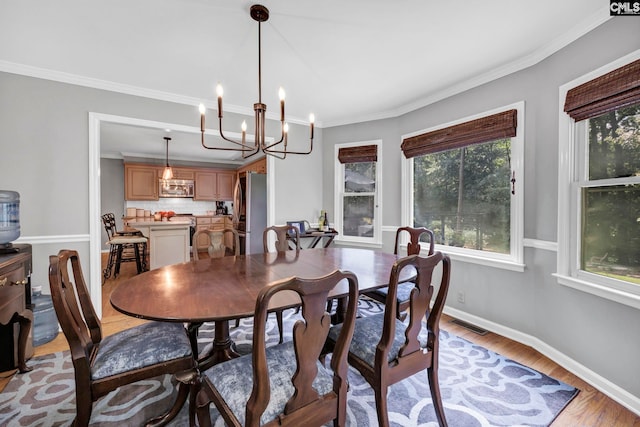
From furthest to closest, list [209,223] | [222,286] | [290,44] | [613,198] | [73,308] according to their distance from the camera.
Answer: [209,223], [290,44], [613,198], [222,286], [73,308]

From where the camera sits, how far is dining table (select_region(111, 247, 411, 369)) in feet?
4.02

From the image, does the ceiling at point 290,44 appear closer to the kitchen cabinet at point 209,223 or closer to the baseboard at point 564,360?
the baseboard at point 564,360

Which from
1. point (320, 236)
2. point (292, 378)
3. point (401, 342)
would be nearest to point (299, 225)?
point (320, 236)

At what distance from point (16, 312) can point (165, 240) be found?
2.70m

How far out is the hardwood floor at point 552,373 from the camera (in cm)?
159

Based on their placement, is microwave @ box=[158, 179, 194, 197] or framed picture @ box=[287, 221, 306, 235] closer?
framed picture @ box=[287, 221, 306, 235]

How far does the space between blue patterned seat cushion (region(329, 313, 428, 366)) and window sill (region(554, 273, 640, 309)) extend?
4.00 ft

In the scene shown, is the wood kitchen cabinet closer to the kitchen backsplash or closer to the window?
the kitchen backsplash

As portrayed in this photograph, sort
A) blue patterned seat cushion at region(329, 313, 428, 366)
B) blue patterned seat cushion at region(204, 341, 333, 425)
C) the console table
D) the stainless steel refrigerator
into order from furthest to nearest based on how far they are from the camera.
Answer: the stainless steel refrigerator
the console table
blue patterned seat cushion at region(329, 313, 428, 366)
blue patterned seat cushion at region(204, 341, 333, 425)

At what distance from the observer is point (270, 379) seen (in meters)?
1.14

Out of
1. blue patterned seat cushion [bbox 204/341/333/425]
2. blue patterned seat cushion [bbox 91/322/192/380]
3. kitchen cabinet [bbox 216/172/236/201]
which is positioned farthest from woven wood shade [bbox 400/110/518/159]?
kitchen cabinet [bbox 216/172/236/201]

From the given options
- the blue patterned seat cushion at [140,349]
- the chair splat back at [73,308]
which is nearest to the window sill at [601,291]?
the blue patterned seat cushion at [140,349]

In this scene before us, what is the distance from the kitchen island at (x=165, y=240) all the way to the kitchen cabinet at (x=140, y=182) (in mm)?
2371

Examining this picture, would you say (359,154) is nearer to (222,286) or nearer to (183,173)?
(222,286)
